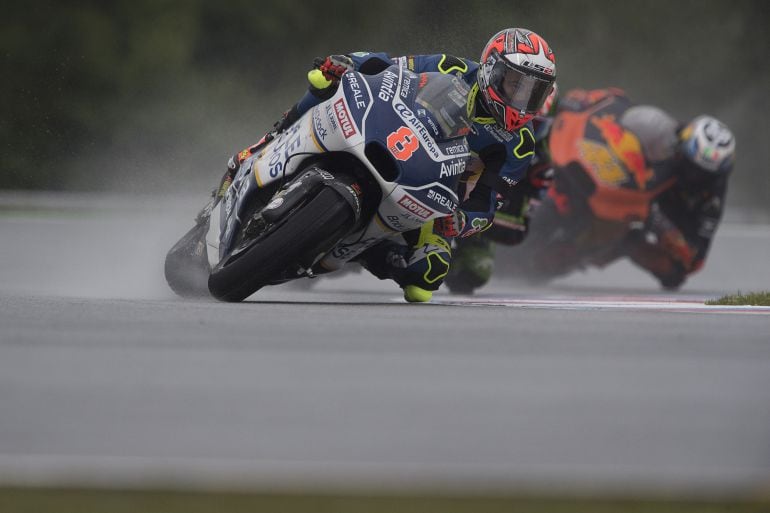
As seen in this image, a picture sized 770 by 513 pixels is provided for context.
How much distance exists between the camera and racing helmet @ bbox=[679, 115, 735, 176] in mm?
11023

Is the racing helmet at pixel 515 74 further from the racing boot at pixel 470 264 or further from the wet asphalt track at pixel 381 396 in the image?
the racing boot at pixel 470 264

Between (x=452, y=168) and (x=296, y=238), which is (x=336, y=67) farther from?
(x=296, y=238)

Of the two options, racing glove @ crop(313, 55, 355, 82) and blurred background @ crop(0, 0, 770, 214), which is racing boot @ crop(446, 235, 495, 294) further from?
blurred background @ crop(0, 0, 770, 214)

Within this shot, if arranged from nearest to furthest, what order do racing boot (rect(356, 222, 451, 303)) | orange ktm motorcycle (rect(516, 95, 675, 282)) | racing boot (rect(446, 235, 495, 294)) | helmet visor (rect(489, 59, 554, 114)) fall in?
helmet visor (rect(489, 59, 554, 114))
racing boot (rect(356, 222, 451, 303))
racing boot (rect(446, 235, 495, 294))
orange ktm motorcycle (rect(516, 95, 675, 282))

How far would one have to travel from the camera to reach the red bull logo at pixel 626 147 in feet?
36.1

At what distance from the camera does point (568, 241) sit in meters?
11.3

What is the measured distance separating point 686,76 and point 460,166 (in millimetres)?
13736

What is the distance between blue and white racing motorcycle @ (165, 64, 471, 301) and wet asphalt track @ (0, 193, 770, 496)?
0.25 metres

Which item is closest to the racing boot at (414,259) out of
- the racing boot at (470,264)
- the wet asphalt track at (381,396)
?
the wet asphalt track at (381,396)

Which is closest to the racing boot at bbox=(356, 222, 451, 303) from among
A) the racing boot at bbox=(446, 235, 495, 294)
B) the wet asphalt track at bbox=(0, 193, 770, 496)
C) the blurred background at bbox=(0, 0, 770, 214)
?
the wet asphalt track at bbox=(0, 193, 770, 496)

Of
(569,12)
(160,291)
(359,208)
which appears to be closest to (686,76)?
(569,12)

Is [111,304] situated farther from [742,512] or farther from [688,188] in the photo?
[688,188]

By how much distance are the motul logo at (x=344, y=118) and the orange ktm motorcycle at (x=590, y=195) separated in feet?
14.4

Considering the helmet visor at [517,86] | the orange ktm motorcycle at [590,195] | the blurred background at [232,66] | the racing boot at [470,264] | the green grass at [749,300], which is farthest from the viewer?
the blurred background at [232,66]
